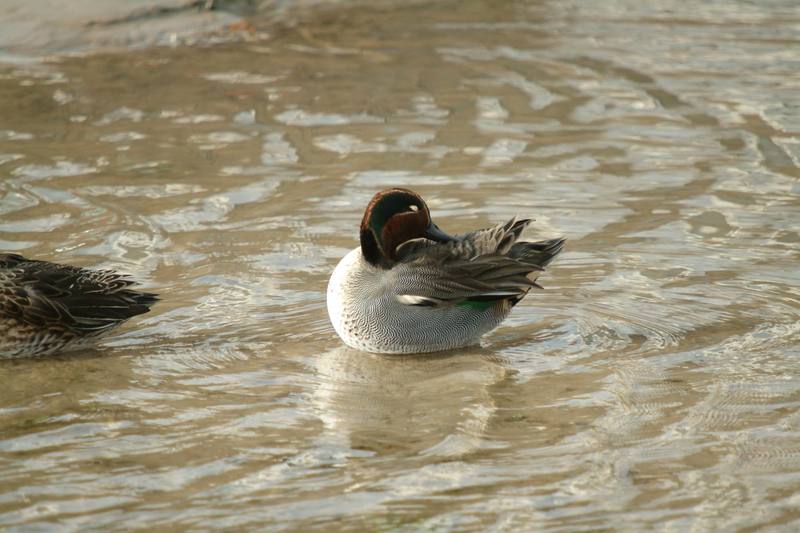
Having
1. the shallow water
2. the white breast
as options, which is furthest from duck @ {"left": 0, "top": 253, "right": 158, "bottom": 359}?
the white breast

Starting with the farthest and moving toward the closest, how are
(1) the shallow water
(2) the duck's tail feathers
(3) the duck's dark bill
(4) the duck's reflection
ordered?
1. (2) the duck's tail feathers
2. (3) the duck's dark bill
3. (4) the duck's reflection
4. (1) the shallow water

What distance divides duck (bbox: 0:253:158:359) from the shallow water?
0.44 ft

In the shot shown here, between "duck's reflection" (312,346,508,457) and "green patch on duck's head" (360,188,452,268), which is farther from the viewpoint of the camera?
"green patch on duck's head" (360,188,452,268)

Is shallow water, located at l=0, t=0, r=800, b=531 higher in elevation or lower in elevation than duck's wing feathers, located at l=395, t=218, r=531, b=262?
lower

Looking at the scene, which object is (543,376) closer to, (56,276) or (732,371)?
(732,371)

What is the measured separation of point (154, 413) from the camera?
235 inches

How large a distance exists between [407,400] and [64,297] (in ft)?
6.48

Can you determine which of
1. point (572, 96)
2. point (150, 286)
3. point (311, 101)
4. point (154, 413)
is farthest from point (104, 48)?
point (154, 413)

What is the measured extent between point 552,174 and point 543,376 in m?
3.42

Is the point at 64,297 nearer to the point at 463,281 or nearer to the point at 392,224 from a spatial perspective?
the point at 392,224

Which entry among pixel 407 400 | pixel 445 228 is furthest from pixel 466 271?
pixel 445 228

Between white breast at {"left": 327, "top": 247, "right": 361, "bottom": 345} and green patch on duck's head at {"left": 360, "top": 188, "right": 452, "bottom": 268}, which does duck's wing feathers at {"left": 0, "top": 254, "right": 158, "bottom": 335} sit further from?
green patch on duck's head at {"left": 360, "top": 188, "right": 452, "bottom": 268}

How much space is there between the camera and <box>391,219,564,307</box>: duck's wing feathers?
677cm

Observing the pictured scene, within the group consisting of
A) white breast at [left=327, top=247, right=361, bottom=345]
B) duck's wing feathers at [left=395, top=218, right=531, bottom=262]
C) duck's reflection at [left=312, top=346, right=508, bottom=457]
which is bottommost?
duck's reflection at [left=312, top=346, right=508, bottom=457]
